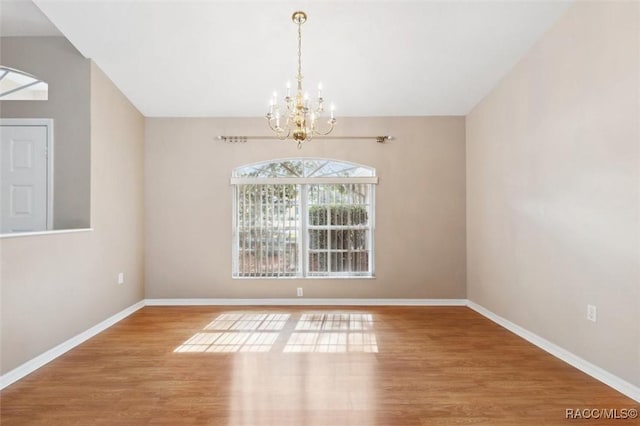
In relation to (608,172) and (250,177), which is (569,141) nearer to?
(608,172)

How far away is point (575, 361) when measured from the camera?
3.01m

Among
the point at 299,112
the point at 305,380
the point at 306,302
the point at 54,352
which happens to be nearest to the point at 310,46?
the point at 299,112

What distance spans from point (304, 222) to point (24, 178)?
3.23 metres

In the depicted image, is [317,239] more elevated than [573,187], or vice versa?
[573,187]

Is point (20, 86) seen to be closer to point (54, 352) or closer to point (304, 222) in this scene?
point (54, 352)

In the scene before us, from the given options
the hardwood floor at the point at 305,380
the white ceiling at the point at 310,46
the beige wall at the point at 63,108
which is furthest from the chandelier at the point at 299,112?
the beige wall at the point at 63,108

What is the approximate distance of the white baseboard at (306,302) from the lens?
5.07 meters

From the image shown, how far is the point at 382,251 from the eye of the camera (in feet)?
16.7

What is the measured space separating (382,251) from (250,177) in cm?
212

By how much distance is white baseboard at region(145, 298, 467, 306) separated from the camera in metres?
5.07

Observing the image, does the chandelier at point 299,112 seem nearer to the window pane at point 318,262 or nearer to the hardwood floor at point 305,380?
the hardwood floor at point 305,380

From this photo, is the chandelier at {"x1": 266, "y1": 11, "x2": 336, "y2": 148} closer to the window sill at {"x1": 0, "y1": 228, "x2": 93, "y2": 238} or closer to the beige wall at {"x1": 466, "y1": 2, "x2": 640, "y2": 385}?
the beige wall at {"x1": 466, "y1": 2, "x2": 640, "y2": 385}

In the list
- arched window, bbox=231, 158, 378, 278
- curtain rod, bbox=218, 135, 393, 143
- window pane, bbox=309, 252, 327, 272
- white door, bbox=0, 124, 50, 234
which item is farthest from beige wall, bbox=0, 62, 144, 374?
window pane, bbox=309, 252, 327, 272

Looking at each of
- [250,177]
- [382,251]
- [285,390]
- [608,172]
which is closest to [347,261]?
[382,251]
